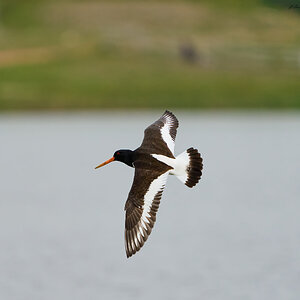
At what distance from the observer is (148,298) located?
527 inches

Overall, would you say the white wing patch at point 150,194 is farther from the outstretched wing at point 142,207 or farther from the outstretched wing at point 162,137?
the outstretched wing at point 162,137

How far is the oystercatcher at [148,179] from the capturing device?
37.3 ft

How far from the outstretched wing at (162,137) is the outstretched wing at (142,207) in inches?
25.5

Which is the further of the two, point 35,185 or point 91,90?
point 91,90

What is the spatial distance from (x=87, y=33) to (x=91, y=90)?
A: 2077cm

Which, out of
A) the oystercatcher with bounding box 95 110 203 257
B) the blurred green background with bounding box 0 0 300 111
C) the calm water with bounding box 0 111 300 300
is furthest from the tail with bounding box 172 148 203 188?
the blurred green background with bounding box 0 0 300 111

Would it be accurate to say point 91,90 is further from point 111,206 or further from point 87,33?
point 111,206

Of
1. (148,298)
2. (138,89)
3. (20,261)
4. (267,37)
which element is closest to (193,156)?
(148,298)

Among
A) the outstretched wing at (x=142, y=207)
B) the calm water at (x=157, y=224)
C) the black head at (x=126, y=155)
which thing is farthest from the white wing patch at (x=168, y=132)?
the calm water at (x=157, y=224)

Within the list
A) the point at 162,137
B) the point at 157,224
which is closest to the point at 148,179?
the point at 162,137

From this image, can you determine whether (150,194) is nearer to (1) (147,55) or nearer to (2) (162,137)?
(2) (162,137)

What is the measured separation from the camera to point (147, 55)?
57.4 meters

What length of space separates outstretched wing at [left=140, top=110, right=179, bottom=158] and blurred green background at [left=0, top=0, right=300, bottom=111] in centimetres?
3003

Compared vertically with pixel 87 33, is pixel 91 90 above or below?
below
